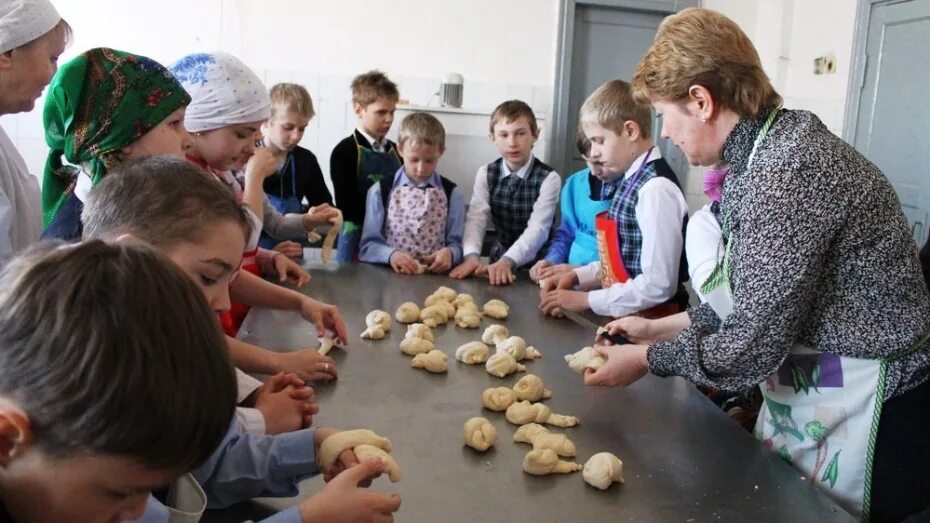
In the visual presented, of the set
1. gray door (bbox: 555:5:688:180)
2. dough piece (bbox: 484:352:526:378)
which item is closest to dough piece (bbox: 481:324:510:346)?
dough piece (bbox: 484:352:526:378)

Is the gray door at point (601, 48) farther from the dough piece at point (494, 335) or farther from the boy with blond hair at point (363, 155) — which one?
the dough piece at point (494, 335)

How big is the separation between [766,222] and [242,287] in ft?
4.13

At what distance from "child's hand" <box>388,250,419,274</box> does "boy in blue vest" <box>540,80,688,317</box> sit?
1.84 feet

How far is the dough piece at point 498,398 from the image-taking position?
1354 millimetres

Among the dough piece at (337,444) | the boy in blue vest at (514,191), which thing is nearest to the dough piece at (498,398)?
the dough piece at (337,444)

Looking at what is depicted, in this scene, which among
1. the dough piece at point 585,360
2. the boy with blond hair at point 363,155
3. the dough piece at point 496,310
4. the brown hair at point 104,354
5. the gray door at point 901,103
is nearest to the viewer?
the brown hair at point 104,354

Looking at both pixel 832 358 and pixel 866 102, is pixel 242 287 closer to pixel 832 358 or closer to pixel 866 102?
pixel 832 358

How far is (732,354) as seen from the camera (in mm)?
1229

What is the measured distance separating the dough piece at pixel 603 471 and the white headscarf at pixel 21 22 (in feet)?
4.27

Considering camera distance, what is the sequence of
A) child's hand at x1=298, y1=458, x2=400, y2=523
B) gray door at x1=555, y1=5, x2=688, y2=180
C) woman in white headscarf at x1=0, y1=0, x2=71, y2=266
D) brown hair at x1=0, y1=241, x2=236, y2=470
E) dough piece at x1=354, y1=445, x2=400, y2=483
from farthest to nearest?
1. gray door at x1=555, y1=5, x2=688, y2=180
2. woman in white headscarf at x1=0, y1=0, x2=71, y2=266
3. dough piece at x1=354, y1=445, x2=400, y2=483
4. child's hand at x1=298, y1=458, x2=400, y2=523
5. brown hair at x1=0, y1=241, x2=236, y2=470

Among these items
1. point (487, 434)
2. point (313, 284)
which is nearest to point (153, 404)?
point (487, 434)

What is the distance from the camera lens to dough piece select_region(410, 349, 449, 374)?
5.09 feet

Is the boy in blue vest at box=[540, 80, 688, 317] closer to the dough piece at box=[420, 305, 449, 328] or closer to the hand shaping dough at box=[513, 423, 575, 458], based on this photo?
the dough piece at box=[420, 305, 449, 328]

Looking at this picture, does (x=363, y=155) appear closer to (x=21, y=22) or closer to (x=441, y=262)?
(x=441, y=262)
